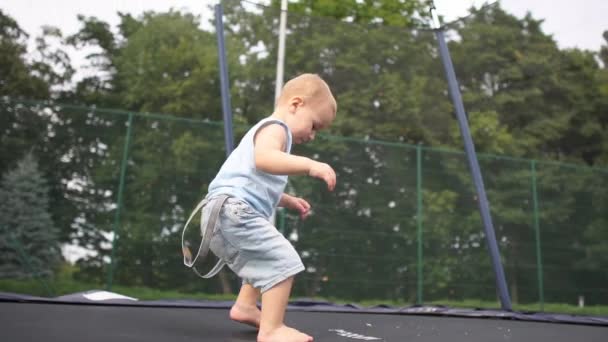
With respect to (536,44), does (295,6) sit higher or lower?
higher

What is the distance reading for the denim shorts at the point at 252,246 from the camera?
1.20 m

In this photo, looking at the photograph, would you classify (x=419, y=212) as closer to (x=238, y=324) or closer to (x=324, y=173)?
(x=238, y=324)

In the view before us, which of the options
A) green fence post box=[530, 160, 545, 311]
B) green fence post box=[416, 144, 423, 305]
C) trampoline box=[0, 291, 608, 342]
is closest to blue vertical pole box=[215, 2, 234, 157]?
trampoline box=[0, 291, 608, 342]

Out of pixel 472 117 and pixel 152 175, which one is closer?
pixel 152 175

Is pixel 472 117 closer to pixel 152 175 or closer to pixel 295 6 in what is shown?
pixel 295 6

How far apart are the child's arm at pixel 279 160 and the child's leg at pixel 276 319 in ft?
0.70

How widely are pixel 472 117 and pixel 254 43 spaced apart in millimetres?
2030

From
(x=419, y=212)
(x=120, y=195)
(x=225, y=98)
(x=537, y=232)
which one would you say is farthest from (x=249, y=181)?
(x=537, y=232)

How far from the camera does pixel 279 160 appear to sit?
119 centimetres

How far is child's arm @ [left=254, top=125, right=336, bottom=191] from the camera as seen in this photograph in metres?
1.12

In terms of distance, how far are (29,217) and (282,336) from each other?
287 cm

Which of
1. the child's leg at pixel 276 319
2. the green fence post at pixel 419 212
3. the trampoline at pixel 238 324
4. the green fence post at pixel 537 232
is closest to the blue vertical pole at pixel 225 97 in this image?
the trampoline at pixel 238 324

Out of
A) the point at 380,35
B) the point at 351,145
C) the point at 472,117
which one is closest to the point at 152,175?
the point at 351,145

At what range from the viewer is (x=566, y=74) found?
5738 mm
